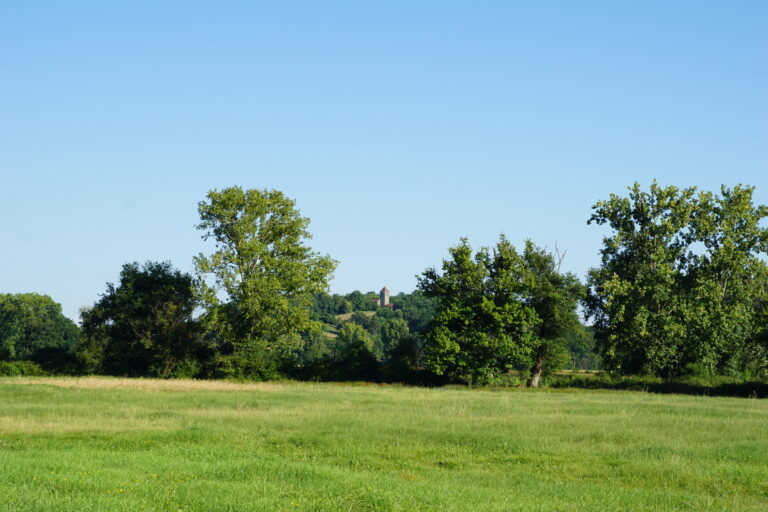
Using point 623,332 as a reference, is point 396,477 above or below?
below

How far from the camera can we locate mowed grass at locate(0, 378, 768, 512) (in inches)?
542

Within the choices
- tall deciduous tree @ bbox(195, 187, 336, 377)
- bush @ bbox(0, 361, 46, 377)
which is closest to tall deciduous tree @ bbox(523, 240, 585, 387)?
tall deciduous tree @ bbox(195, 187, 336, 377)

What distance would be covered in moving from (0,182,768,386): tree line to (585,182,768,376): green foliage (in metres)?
0.12

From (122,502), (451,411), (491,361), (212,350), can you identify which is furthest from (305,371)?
(122,502)

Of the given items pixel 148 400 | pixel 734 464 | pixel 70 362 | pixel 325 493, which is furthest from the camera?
pixel 70 362

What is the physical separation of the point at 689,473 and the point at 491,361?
44182 mm

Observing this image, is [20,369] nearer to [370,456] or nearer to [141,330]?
[141,330]

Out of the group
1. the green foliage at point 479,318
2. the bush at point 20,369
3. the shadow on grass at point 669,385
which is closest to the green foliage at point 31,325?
the bush at point 20,369

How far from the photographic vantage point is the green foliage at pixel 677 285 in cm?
6075

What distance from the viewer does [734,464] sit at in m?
19.8

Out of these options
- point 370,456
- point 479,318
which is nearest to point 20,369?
point 479,318

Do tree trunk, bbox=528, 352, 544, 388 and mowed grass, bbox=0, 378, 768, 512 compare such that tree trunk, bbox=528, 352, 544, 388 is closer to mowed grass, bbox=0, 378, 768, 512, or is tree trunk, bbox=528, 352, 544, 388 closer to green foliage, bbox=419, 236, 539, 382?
green foliage, bbox=419, 236, 539, 382

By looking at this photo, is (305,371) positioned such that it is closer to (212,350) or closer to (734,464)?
(212,350)

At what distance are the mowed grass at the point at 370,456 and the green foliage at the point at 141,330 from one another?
27498 millimetres
